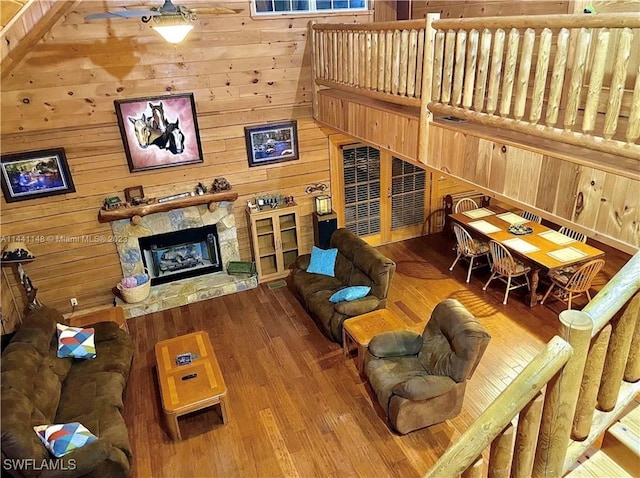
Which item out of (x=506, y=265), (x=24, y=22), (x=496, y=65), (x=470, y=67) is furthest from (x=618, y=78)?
(x=24, y=22)

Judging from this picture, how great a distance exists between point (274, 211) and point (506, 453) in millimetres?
4900

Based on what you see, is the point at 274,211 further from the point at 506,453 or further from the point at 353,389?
the point at 506,453

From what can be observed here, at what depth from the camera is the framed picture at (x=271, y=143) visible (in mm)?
6051

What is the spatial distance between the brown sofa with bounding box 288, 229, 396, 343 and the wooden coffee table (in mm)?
1341

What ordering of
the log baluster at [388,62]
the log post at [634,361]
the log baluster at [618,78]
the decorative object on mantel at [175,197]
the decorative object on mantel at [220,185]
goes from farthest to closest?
the decorative object on mantel at [220,185] → the decorative object on mantel at [175,197] → the log baluster at [388,62] → the log baluster at [618,78] → the log post at [634,361]

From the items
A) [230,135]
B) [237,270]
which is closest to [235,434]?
[237,270]

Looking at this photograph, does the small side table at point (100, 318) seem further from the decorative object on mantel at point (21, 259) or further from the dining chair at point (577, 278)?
the dining chair at point (577, 278)

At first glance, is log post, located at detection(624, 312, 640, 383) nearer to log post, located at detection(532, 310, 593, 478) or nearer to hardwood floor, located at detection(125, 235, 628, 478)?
log post, located at detection(532, 310, 593, 478)

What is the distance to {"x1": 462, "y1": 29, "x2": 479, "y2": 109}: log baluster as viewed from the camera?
A: 10.0ft

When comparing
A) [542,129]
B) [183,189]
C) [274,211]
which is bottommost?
[274,211]

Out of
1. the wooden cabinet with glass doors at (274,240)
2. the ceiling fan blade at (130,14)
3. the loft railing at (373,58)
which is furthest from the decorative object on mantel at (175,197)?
the ceiling fan blade at (130,14)

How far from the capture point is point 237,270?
6.35m

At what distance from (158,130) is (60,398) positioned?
10.2ft

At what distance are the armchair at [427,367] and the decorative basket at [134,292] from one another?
3.14 metres
